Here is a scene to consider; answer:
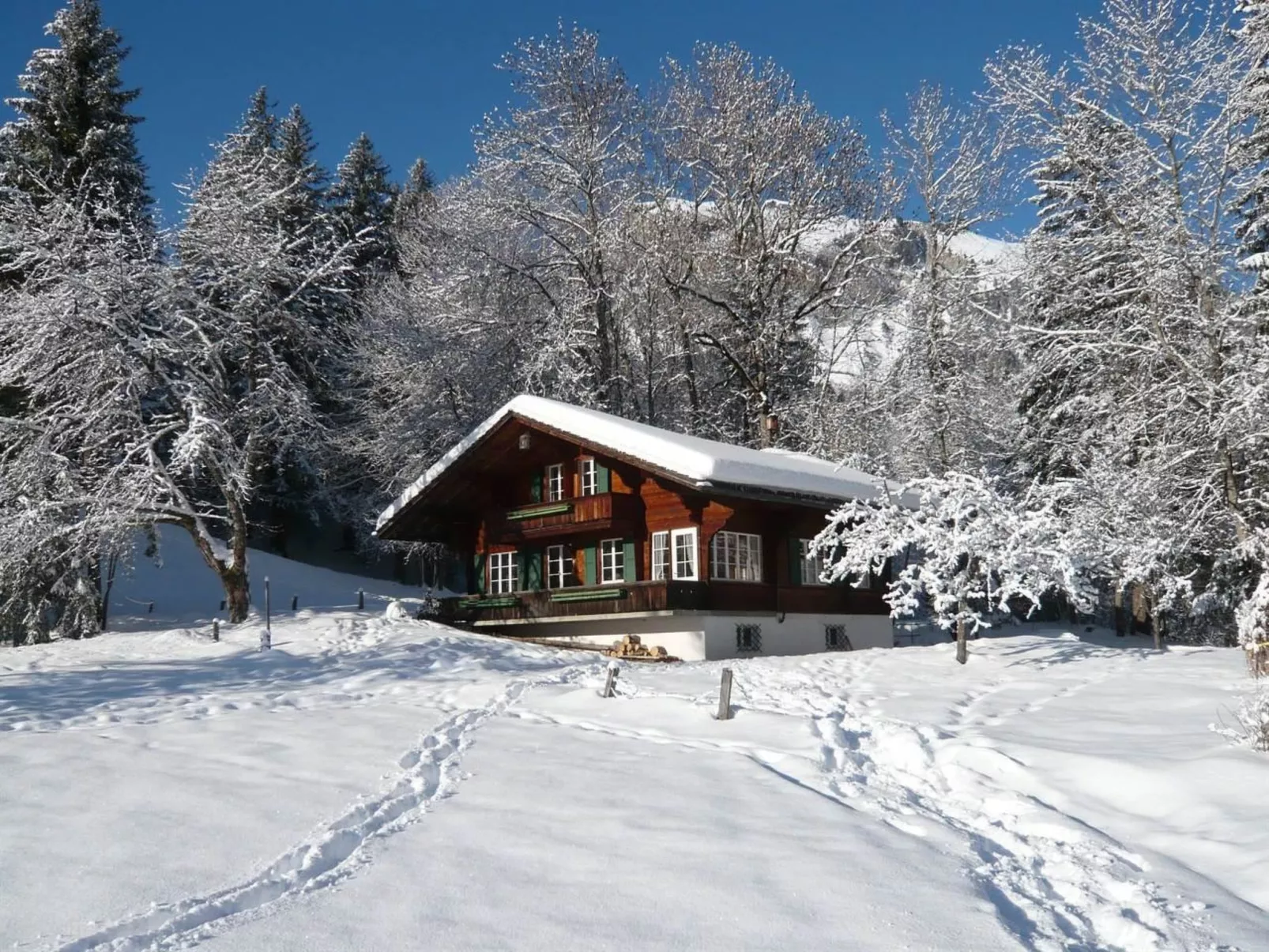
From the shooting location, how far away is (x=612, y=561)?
2830 centimetres

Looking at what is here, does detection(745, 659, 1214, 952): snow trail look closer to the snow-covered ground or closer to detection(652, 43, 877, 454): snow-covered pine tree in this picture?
the snow-covered ground

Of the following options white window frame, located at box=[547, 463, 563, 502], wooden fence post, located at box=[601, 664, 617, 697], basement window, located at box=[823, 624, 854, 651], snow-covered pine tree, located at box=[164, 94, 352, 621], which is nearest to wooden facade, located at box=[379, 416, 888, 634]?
white window frame, located at box=[547, 463, 563, 502]

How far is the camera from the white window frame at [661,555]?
27.0 meters

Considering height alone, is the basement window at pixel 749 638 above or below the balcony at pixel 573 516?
below

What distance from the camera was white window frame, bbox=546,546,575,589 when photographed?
96.6 feet

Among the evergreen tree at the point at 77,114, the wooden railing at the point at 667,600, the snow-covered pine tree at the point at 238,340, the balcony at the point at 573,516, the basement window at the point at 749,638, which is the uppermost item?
the evergreen tree at the point at 77,114

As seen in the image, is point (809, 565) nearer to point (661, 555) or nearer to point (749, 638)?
point (749, 638)

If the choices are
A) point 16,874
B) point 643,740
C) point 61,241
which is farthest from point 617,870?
point 61,241

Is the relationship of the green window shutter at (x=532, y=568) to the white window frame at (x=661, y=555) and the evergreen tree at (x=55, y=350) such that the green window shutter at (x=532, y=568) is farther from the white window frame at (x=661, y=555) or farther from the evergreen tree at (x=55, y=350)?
the evergreen tree at (x=55, y=350)

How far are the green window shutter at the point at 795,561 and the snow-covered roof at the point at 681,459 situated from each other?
194cm

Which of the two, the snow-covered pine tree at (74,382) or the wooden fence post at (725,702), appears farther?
the snow-covered pine tree at (74,382)

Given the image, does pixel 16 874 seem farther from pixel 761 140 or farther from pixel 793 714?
pixel 761 140

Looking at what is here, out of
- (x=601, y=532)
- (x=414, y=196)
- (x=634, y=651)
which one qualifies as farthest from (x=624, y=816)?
(x=414, y=196)

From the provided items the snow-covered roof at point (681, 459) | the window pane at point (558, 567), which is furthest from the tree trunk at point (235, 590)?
the window pane at point (558, 567)
